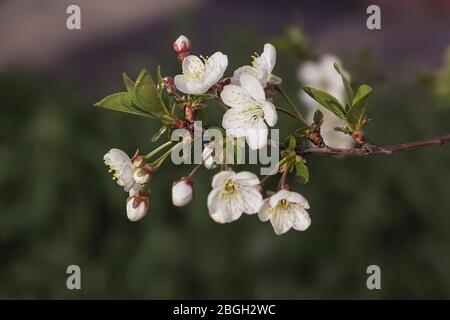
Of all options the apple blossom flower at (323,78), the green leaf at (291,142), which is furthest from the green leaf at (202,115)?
the apple blossom flower at (323,78)

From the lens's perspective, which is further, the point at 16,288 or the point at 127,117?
the point at 127,117

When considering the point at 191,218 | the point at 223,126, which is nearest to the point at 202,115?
the point at 223,126

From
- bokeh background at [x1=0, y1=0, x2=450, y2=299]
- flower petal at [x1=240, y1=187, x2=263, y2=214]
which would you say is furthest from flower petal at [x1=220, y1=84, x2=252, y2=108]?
bokeh background at [x1=0, y1=0, x2=450, y2=299]

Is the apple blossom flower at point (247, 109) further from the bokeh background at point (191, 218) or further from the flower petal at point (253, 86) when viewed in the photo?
the bokeh background at point (191, 218)

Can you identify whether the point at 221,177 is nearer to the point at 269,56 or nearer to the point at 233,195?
the point at 233,195

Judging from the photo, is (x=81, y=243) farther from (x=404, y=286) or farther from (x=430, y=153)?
(x=430, y=153)

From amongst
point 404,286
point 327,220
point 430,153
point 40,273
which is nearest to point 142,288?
point 40,273
